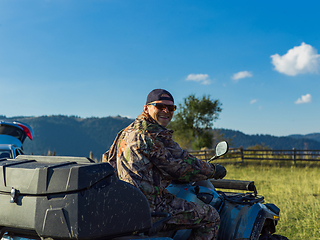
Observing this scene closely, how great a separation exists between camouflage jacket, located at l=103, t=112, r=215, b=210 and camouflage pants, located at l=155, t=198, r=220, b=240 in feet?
0.27

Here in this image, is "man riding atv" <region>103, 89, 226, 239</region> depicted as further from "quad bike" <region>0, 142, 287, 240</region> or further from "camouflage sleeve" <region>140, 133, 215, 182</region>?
"quad bike" <region>0, 142, 287, 240</region>

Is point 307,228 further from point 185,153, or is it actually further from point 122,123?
point 122,123

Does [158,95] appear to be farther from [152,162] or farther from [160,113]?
[152,162]

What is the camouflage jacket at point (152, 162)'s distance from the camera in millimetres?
2268

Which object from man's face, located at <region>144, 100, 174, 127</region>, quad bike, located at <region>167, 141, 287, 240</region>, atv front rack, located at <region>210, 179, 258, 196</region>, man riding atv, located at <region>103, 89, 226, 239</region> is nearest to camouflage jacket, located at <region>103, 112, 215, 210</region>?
man riding atv, located at <region>103, 89, 226, 239</region>

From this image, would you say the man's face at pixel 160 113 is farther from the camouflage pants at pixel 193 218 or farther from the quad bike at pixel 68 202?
the quad bike at pixel 68 202

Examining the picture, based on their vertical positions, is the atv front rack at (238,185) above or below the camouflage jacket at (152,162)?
below

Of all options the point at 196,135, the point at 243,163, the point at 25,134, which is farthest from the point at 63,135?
the point at 25,134

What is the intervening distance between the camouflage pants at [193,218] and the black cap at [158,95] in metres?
0.82

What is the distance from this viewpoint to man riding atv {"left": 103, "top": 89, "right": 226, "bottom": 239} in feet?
7.47

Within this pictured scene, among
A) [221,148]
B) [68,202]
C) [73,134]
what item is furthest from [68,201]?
[73,134]

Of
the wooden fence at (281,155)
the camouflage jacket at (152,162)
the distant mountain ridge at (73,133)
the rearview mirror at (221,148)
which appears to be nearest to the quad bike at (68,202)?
the camouflage jacket at (152,162)

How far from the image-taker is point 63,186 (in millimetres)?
1582

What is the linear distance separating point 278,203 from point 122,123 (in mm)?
182895
